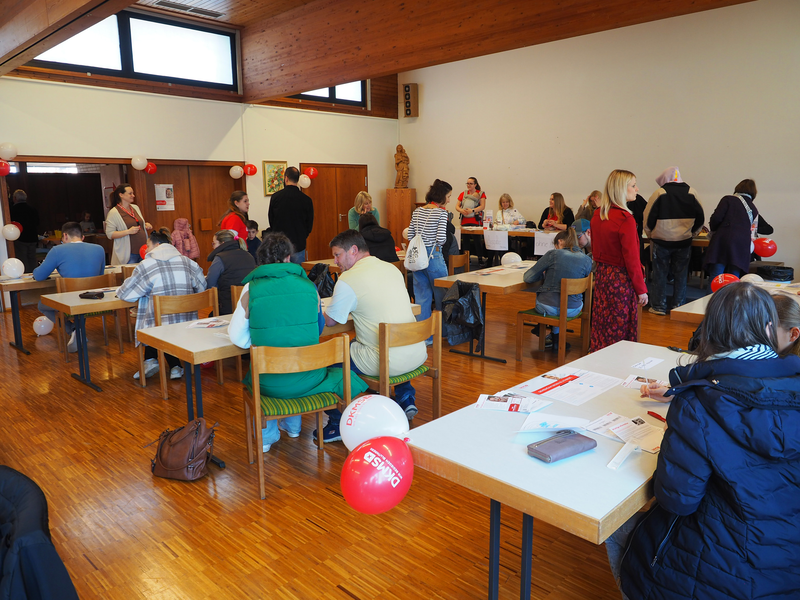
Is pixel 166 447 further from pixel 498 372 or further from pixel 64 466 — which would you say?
pixel 498 372

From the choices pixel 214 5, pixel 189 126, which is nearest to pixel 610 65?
pixel 214 5

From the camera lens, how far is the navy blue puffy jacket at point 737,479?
138cm

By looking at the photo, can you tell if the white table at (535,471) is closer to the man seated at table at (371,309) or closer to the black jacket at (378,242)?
the man seated at table at (371,309)

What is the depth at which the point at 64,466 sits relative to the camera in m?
3.21

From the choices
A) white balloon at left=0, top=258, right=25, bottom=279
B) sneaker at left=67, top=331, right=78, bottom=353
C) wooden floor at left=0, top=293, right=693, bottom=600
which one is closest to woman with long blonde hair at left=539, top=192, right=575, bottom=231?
wooden floor at left=0, top=293, right=693, bottom=600

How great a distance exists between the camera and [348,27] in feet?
24.4

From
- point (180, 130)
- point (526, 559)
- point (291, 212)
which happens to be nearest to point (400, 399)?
point (526, 559)

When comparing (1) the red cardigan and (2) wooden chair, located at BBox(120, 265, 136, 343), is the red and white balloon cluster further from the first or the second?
(2) wooden chair, located at BBox(120, 265, 136, 343)

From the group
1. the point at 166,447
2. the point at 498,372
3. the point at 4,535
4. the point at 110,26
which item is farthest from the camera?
the point at 110,26

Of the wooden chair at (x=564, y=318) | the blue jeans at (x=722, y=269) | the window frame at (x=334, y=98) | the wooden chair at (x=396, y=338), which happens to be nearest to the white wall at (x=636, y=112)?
the window frame at (x=334, y=98)

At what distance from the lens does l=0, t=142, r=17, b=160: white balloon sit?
273 inches

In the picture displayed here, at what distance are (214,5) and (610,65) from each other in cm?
621

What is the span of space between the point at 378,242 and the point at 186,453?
3276 mm

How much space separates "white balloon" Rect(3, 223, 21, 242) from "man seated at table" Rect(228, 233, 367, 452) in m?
5.71
